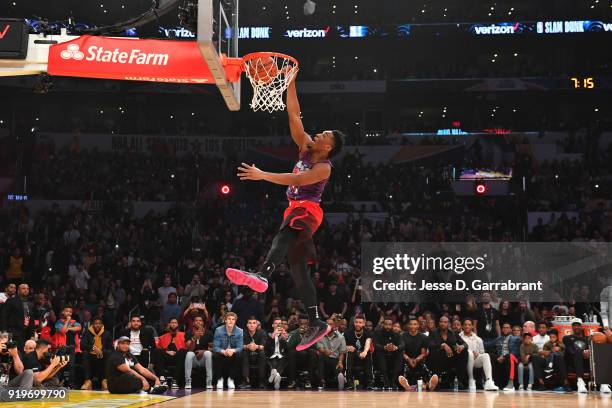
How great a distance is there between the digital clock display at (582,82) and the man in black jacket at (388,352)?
798 inches

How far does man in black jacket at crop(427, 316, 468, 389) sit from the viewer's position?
14289 millimetres

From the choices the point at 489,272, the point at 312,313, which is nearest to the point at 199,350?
the point at 489,272

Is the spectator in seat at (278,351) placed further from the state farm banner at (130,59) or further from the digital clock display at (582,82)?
the digital clock display at (582,82)

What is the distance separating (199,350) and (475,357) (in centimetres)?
535

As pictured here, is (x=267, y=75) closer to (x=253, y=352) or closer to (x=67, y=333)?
(x=253, y=352)

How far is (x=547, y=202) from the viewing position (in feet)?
79.4

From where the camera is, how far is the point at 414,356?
14.5 m

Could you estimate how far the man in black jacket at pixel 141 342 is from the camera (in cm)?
1431

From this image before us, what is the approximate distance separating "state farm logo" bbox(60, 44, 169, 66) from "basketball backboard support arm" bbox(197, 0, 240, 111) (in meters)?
1.02

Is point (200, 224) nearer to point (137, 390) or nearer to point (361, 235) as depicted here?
point (361, 235)

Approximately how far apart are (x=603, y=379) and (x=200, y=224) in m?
14.2

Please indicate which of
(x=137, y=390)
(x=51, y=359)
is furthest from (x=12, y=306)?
(x=137, y=390)

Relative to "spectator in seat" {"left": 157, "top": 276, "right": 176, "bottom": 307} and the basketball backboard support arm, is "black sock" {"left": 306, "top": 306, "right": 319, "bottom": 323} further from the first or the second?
"spectator in seat" {"left": 157, "top": 276, "right": 176, "bottom": 307}

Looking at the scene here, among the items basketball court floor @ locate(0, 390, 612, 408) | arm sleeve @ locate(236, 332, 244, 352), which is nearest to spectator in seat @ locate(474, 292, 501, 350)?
basketball court floor @ locate(0, 390, 612, 408)
